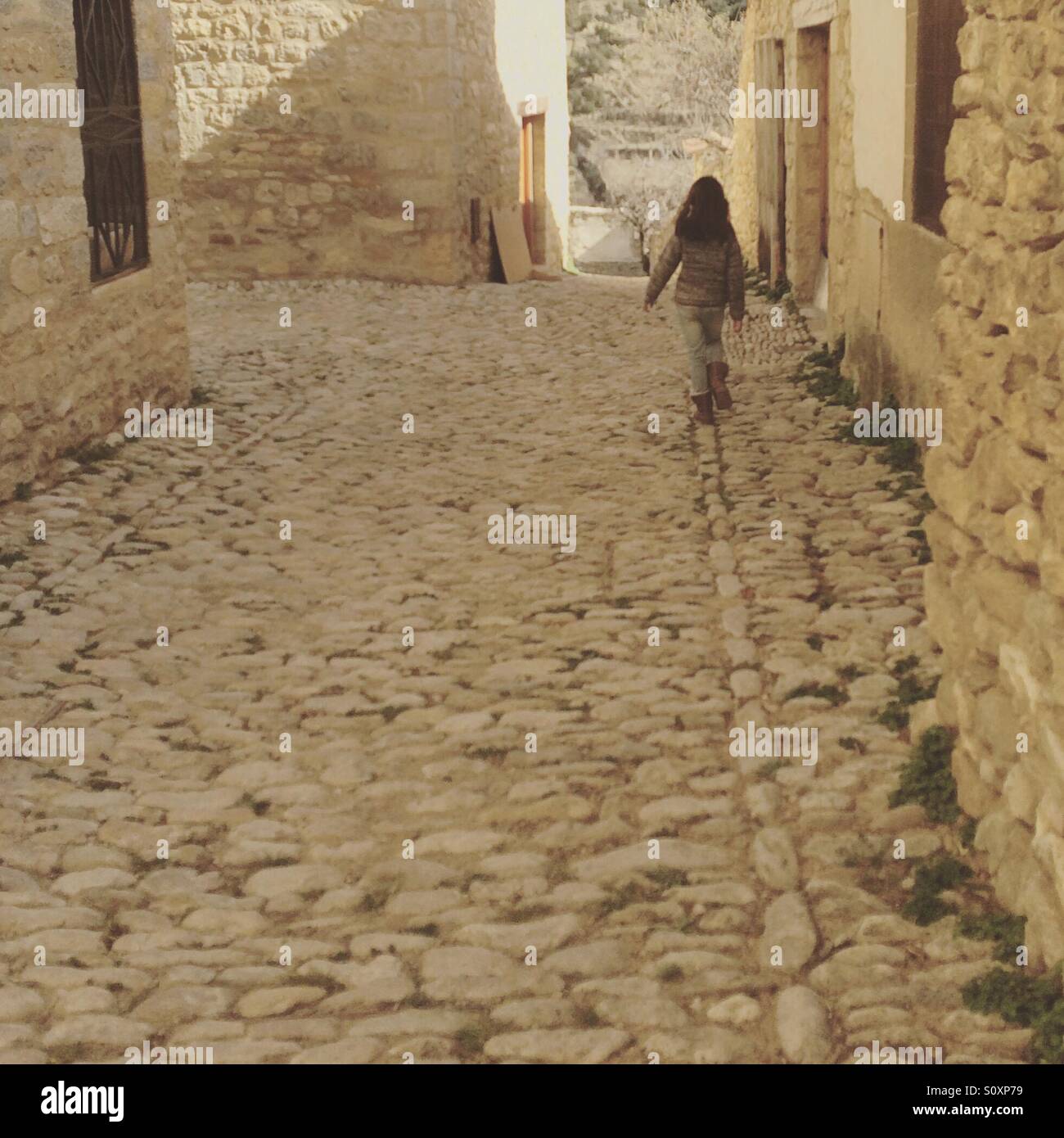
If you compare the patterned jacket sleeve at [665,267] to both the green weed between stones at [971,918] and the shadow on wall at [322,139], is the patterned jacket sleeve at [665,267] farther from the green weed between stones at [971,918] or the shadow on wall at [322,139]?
the shadow on wall at [322,139]

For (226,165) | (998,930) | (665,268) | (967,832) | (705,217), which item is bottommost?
(998,930)

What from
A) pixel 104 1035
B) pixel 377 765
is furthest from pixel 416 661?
pixel 104 1035

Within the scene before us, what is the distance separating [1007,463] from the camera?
141 inches

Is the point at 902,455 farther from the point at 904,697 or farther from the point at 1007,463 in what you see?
the point at 1007,463

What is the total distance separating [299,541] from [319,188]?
8741 mm

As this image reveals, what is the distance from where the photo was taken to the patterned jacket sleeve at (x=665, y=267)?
9.01 meters

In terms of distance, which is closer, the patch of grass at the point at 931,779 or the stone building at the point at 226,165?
the patch of grass at the point at 931,779

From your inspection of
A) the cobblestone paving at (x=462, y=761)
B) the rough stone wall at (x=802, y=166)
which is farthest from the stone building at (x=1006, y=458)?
the rough stone wall at (x=802, y=166)

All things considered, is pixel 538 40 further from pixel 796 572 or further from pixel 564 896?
pixel 564 896

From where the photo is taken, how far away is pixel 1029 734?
3.39 meters

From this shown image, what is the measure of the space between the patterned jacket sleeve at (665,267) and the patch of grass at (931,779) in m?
5.19

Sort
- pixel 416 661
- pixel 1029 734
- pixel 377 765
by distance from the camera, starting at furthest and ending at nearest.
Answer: pixel 416 661, pixel 377 765, pixel 1029 734

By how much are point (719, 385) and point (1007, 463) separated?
17.7ft

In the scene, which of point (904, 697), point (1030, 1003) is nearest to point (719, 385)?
point (904, 697)
